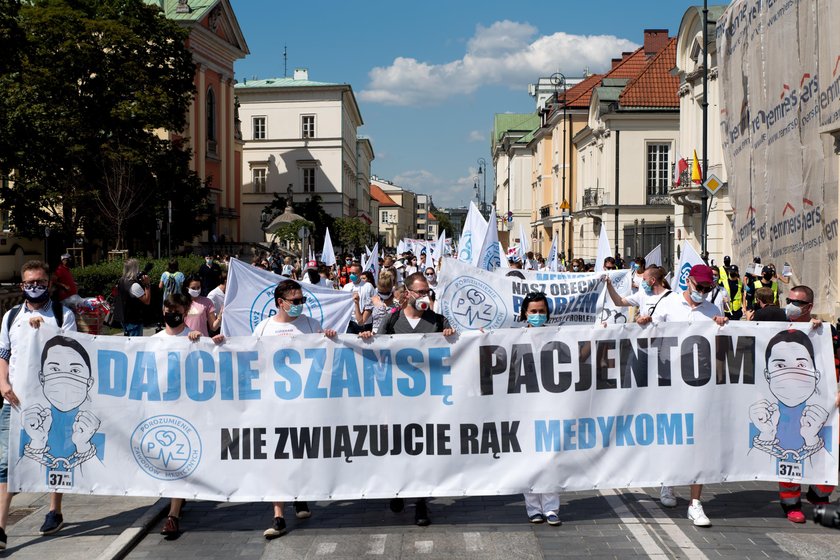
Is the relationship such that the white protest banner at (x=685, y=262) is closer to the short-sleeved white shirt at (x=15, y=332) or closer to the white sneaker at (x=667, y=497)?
the white sneaker at (x=667, y=497)

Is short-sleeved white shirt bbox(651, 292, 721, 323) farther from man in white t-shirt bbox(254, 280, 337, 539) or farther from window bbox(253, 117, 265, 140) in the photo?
window bbox(253, 117, 265, 140)

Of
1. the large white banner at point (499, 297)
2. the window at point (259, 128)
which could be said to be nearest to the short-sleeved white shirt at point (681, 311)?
the large white banner at point (499, 297)

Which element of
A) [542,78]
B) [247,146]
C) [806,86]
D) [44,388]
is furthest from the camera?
[542,78]

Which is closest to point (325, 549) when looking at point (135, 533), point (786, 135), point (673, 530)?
point (135, 533)

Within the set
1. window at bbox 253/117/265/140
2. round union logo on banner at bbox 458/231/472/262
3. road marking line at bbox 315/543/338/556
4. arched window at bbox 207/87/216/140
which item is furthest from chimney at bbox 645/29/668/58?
road marking line at bbox 315/543/338/556

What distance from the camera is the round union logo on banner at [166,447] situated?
24.3 ft

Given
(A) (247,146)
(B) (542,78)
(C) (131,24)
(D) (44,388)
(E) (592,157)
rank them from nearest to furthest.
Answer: (D) (44,388), (C) (131,24), (E) (592,157), (A) (247,146), (B) (542,78)

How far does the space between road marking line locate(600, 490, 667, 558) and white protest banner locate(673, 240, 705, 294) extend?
608 centimetres

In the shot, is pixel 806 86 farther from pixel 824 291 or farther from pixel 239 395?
pixel 239 395

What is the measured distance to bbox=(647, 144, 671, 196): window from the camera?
177ft

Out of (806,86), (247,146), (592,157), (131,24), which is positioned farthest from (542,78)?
(806,86)

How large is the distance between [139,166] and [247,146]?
188 ft

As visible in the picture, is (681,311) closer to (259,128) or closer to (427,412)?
(427,412)

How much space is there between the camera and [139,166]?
144 ft
